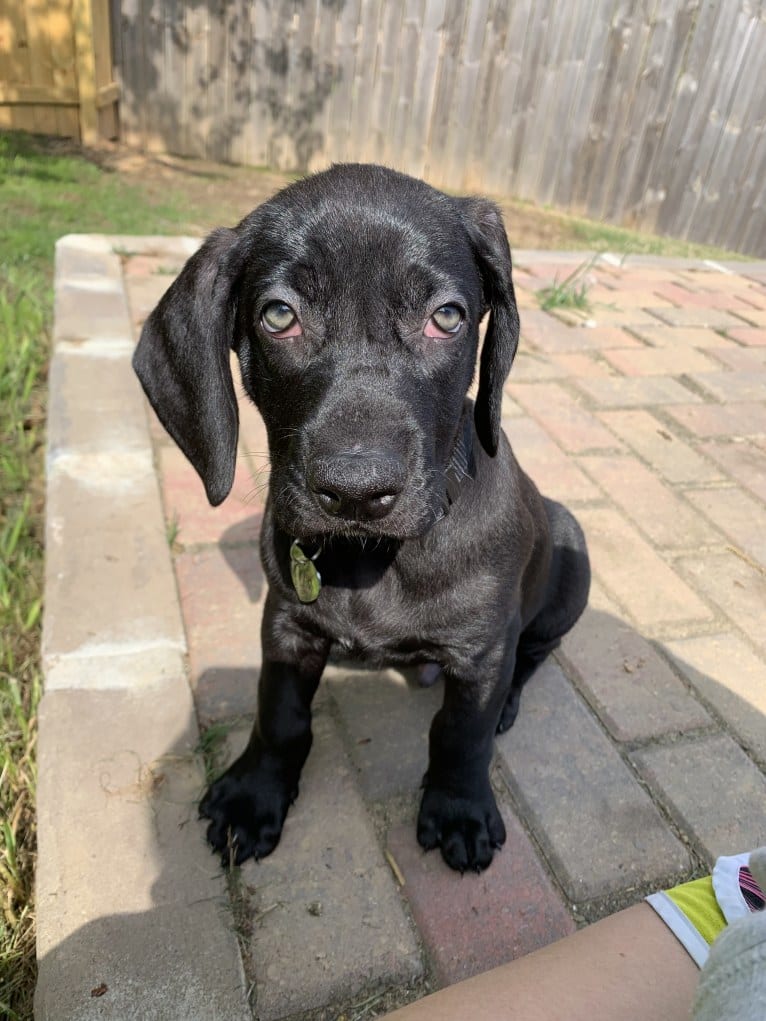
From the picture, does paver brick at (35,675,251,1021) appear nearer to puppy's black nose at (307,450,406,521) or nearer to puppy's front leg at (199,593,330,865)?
puppy's front leg at (199,593,330,865)

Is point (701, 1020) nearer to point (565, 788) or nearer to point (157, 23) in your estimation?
point (565, 788)

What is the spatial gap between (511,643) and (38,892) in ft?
4.03

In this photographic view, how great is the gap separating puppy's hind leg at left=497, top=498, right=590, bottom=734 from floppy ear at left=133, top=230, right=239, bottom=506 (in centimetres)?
109

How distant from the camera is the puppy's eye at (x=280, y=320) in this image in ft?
5.70

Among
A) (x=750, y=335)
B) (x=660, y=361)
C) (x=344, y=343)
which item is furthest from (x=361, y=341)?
(x=750, y=335)

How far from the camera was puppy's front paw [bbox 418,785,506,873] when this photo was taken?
1.96 meters

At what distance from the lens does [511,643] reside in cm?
203

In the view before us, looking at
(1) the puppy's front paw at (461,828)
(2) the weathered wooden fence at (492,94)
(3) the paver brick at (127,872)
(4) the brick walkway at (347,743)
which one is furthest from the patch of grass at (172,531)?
(2) the weathered wooden fence at (492,94)

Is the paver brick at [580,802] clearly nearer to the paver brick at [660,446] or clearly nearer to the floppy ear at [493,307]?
the floppy ear at [493,307]

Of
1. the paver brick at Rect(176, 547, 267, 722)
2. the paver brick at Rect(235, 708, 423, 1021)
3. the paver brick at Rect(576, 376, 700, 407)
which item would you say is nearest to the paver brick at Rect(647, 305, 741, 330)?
the paver brick at Rect(576, 376, 700, 407)

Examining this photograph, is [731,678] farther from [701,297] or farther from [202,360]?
[701,297]

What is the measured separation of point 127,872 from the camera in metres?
1.89

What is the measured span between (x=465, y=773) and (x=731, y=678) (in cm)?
108

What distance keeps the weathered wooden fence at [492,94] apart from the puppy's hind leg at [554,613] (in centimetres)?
715
